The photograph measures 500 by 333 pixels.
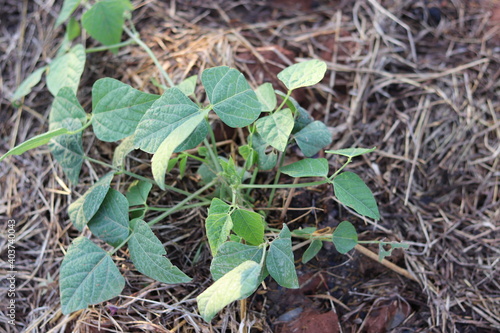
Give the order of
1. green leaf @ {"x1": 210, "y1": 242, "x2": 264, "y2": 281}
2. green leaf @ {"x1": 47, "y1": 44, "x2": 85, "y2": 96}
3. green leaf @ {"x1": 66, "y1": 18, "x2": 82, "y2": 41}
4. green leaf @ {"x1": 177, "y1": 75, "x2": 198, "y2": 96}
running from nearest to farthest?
green leaf @ {"x1": 210, "y1": 242, "x2": 264, "y2": 281} → green leaf @ {"x1": 177, "y1": 75, "x2": 198, "y2": 96} → green leaf @ {"x1": 47, "y1": 44, "x2": 85, "y2": 96} → green leaf @ {"x1": 66, "y1": 18, "x2": 82, "y2": 41}

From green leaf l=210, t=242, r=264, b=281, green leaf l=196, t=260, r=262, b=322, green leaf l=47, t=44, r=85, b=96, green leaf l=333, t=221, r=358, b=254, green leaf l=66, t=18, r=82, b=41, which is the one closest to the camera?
green leaf l=196, t=260, r=262, b=322

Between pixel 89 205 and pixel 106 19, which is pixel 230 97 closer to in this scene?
pixel 89 205

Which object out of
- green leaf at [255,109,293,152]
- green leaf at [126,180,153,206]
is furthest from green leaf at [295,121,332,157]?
green leaf at [126,180,153,206]

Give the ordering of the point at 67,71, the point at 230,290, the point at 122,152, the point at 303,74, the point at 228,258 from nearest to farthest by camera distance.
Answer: the point at 230,290, the point at 228,258, the point at 303,74, the point at 122,152, the point at 67,71

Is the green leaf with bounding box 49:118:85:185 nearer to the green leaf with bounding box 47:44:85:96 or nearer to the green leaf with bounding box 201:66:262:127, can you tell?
the green leaf with bounding box 47:44:85:96

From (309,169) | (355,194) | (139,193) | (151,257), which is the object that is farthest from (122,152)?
(355,194)
